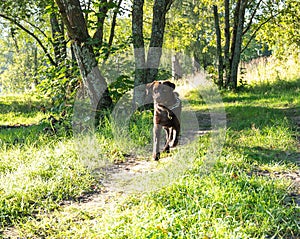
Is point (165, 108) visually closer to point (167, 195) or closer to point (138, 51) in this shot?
point (167, 195)

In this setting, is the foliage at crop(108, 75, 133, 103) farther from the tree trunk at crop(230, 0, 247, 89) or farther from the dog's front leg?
the tree trunk at crop(230, 0, 247, 89)

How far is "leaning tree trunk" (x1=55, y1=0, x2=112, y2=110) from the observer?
597 cm

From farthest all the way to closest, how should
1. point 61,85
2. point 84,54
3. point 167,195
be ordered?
point 61,85 → point 84,54 → point 167,195

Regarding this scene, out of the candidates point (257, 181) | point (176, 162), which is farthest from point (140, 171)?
point (257, 181)

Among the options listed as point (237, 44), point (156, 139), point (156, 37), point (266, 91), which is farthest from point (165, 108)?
point (237, 44)

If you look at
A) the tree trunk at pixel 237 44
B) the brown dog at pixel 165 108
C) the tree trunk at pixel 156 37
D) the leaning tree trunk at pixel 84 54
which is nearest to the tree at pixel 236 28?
the tree trunk at pixel 237 44

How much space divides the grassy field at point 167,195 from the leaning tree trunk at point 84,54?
1.17 meters

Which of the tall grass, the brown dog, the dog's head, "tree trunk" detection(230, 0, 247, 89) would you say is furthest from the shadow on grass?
the dog's head

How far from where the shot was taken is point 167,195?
3205mm

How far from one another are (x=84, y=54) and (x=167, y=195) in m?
3.79

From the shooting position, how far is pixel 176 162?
13.3 ft

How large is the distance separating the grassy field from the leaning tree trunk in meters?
1.17

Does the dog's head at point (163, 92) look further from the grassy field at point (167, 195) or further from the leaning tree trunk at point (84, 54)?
the leaning tree trunk at point (84, 54)

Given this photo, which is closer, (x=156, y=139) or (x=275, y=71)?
(x=156, y=139)
